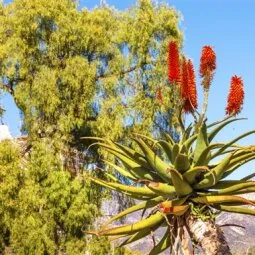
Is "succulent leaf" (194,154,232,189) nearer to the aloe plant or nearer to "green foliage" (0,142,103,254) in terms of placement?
the aloe plant

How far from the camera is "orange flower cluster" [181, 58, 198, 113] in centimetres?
544

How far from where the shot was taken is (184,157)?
602 centimetres

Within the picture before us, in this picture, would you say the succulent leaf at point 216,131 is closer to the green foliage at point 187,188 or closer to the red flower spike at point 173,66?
the green foliage at point 187,188

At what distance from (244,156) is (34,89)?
688 inches

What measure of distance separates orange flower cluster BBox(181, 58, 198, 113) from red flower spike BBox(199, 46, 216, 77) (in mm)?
106

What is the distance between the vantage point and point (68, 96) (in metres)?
23.4

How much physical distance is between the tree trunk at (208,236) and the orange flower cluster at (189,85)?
105cm

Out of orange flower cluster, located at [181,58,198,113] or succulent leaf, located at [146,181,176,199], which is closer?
orange flower cluster, located at [181,58,198,113]

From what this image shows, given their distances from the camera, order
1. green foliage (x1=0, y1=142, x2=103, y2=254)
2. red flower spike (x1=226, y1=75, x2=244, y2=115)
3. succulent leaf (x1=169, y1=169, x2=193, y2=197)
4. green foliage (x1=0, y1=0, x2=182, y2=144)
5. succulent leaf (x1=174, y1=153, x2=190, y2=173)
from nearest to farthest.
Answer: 1. red flower spike (x1=226, y1=75, x2=244, y2=115)
2. succulent leaf (x1=169, y1=169, x2=193, y2=197)
3. succulent leaf (x1=174, y1=153, x2=190, y2=173)
4. green foliage (x1=0, y1=142, x2=103, y2=254)
5. green foliage (x1=0, y1=0, x2=182, y2=144)

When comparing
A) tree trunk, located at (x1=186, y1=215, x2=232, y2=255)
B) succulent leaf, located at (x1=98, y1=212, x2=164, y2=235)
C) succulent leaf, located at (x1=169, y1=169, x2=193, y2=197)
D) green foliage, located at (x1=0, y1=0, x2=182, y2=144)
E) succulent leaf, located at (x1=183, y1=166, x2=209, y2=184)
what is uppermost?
green foliage, located at (x1=0, y1=0, x2=182, y2=144)

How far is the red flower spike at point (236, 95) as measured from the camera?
5.38m

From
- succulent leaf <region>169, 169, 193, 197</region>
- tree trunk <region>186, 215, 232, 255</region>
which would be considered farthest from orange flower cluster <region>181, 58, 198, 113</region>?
tree trunk <region>186, 215, 232, 255</region>

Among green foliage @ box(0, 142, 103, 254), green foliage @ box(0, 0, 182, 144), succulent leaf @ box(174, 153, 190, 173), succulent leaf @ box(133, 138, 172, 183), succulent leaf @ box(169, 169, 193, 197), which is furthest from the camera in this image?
green foliage @ box(0, 0, 182, 144)

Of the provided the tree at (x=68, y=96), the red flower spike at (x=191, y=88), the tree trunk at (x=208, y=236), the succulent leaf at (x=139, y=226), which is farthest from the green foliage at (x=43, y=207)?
the red flower spike at (x=191, y=88)
